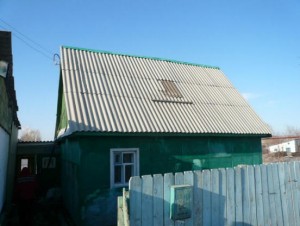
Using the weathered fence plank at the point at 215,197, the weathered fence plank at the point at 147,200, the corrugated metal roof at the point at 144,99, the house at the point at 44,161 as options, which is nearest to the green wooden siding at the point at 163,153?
the corrugated metal roof at the point at 144,99

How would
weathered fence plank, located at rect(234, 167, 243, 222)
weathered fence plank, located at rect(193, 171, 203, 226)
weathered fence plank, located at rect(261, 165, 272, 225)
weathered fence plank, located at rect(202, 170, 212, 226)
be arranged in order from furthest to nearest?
weathered fence plank, located at rect(261, 165, 272, 225) < weathered fence plank, located at rect(234, 167, 243, 222) < weathered fence plank, located at rect(202, 170, 212, 226) < weathered fence plank, located at rect(193, 171, 203, 226)

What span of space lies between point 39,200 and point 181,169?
7.52 metres

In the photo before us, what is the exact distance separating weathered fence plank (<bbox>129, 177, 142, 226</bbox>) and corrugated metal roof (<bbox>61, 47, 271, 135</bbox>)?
4.28 m

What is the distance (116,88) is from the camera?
35.4 ft

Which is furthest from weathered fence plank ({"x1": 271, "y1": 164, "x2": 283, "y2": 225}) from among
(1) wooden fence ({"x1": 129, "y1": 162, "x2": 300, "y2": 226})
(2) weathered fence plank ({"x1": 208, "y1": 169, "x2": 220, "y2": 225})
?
(2) weathered fence plank ({"x1": 208, "y1": 169, "x2": 220, "y2": 225})

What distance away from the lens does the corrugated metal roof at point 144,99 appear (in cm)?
916

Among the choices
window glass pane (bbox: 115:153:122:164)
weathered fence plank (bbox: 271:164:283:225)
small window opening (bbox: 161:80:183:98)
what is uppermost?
small window opening (bbox: 161:80:183:98)

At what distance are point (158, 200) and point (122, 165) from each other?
4.63 meters

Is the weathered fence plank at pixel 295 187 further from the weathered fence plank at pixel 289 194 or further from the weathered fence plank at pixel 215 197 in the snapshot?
the weathered fence plank at pixel 215 197

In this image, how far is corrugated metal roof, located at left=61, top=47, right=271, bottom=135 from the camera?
9156 millimetres

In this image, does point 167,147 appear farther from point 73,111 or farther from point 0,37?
point 0,37

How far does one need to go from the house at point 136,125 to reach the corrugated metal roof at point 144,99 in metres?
0.03

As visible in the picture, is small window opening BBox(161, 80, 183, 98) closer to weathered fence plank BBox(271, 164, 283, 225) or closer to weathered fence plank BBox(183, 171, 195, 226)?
weathered fence plank BBox(271, 164, 283, 225)

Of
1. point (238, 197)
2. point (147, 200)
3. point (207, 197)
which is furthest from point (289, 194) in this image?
point (147, 200)
